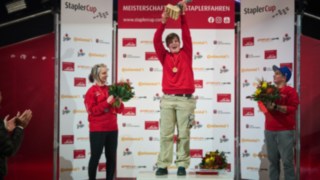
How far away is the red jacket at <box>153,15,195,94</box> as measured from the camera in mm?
4996

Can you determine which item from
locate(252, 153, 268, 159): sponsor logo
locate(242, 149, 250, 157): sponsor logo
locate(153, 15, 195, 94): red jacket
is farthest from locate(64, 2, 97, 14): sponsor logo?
locate(252, 153, 268, 159): sponsor logo

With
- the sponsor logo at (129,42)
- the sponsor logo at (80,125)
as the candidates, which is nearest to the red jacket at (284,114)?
the sponsor logo at (129,42)

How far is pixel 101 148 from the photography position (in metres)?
5.77

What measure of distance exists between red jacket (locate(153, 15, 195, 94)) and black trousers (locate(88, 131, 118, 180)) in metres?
1.22

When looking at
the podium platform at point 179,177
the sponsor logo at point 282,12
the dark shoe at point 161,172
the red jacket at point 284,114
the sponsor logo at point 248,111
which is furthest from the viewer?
the sponsor logo at point 248,111

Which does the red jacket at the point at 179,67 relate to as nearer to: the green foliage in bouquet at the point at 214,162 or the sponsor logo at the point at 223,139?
the green foliage in bouquet at the point at 214,162

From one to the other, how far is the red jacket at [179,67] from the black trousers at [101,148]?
4.01 feet

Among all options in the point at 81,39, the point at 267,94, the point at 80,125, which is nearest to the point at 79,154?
the point at 80,125

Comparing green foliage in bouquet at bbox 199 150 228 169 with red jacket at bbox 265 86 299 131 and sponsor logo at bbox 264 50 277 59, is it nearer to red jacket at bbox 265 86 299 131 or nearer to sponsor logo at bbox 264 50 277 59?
red jacket at bbox 265 86 299 131

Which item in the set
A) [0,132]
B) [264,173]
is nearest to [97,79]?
[0,132]

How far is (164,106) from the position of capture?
16.6 feet

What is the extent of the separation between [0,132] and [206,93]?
404 centimetres

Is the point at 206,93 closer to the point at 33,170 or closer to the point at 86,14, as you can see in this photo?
the point at 86,14

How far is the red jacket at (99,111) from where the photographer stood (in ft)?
18.7
